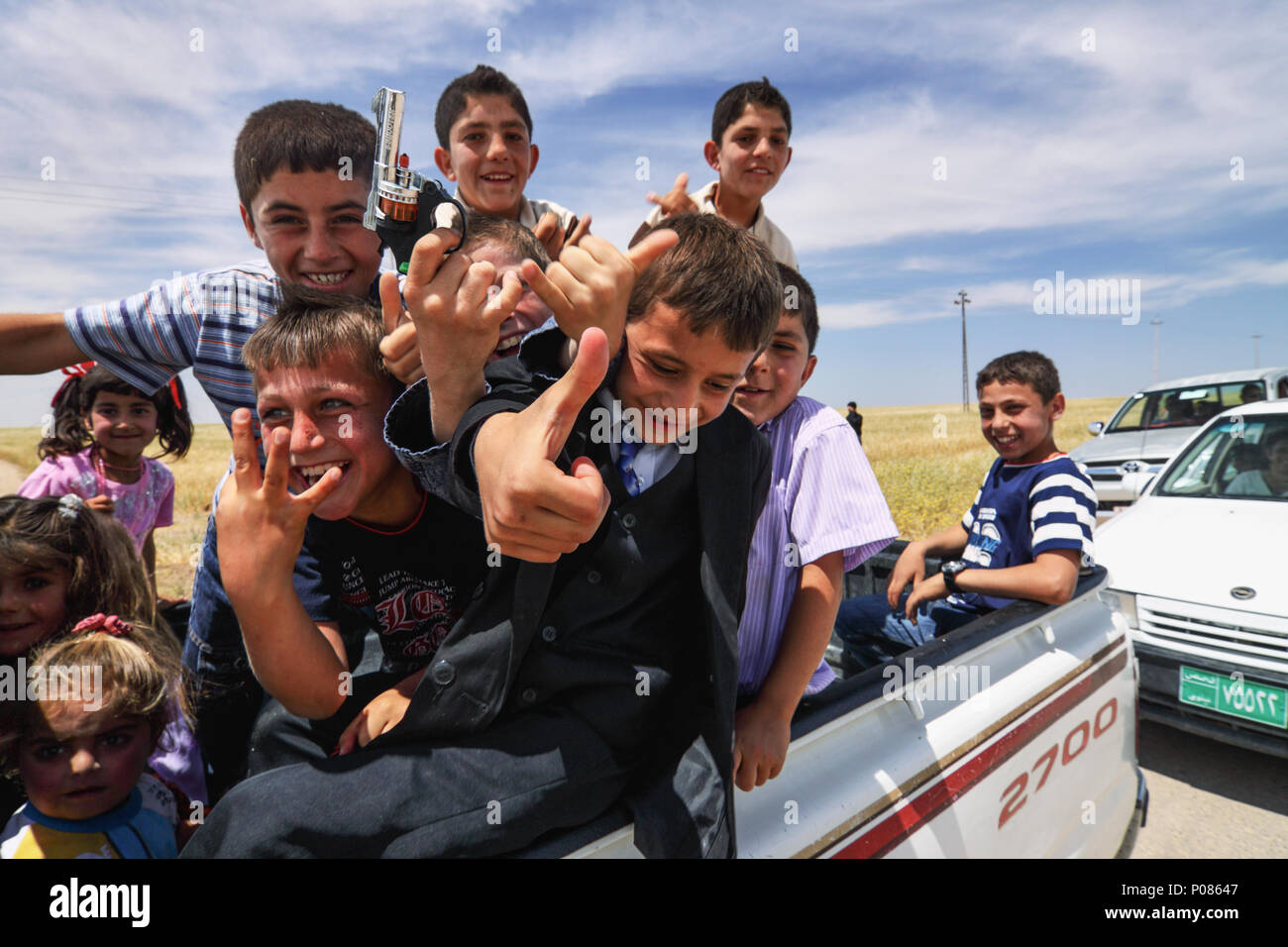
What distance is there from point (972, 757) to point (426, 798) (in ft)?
4.55

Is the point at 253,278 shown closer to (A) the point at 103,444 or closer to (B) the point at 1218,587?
(A) the point at 103,444

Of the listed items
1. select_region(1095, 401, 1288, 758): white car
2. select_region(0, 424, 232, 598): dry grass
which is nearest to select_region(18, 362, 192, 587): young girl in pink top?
select_region(0, 424, 232, 598): dry grass

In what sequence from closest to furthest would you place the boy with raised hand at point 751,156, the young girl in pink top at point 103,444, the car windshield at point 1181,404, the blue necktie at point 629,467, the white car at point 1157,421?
1. the blue necktie at point 629,467
2. the boy with raised hand at point 751,156
3. the young girl in pink top at point 103,444
4. the white car at point 1157,421
5. the car windshield at point 1181,404

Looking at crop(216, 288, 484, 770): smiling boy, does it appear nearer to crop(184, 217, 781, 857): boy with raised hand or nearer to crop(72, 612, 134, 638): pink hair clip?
crop(184, 217, 781, 857): boy with raised hand

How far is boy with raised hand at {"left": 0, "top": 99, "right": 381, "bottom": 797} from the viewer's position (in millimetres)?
1725

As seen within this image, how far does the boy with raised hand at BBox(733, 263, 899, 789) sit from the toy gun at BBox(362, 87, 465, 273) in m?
0.75

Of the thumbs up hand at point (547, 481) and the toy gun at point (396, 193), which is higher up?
the toy gun at point (396, 193)

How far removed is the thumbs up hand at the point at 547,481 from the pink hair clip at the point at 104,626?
129cm

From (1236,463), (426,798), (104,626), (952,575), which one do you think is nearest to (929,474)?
(1236,463)

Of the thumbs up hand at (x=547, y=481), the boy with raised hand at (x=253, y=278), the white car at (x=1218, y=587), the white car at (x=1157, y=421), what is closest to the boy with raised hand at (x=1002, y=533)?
the white car at (x=1218, y=587)

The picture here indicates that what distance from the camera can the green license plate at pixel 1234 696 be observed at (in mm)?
3349

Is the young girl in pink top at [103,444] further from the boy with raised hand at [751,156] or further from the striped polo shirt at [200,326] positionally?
the boy with raised hand at [751,156]

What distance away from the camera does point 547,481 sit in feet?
2.84
